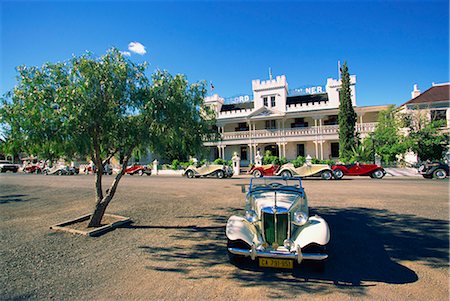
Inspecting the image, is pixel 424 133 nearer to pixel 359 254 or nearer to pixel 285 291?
pixel 359 254

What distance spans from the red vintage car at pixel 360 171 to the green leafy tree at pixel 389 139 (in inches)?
215

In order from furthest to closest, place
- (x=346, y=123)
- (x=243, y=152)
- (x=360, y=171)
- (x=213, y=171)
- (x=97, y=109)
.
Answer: (x=243, y=152) < (x=346, y=123) < (x=213, y=171) < (x=360, y=171) < (x=97, y=109)

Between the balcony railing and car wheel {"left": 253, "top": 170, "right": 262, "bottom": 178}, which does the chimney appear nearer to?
the balcony railing

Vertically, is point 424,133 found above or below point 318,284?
above

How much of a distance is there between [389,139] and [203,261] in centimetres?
2318

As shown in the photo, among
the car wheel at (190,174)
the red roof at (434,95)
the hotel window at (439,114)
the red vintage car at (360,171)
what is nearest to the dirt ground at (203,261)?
the red vintage car at (360,171)

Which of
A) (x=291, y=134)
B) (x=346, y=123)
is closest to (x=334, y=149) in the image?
(x=346, y=123)

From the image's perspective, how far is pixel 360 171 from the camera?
17.3 metres

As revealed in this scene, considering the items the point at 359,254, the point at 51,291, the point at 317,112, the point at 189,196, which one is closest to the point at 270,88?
the point at 317,112

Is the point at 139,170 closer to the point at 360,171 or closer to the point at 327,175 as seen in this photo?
the point at 327,175

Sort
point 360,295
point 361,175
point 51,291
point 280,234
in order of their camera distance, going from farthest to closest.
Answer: point 361,175, point 280,234, point 51,291, point 360,295

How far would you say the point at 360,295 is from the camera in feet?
10.2

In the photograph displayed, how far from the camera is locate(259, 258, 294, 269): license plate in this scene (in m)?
3.51

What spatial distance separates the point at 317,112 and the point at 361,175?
38.6 ft
